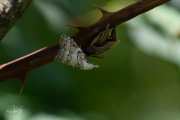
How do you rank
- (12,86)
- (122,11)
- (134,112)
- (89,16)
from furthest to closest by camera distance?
(134,112) → (89,16) → (12,86) → (122,11)

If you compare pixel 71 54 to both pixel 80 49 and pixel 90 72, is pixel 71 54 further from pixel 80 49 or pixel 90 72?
pixel 90 72

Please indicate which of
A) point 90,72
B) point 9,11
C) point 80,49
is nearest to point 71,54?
point 80,49

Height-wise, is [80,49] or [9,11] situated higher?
[9,11]

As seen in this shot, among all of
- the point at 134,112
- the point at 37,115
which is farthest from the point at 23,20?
the point at 134,112

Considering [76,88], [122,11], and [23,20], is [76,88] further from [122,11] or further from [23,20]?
[122,11]

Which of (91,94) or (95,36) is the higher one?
(95,36)

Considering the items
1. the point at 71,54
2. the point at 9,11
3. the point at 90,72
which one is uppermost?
the point at 9,11

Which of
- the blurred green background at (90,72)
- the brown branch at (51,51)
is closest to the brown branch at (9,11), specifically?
the brown branch at (51,51)

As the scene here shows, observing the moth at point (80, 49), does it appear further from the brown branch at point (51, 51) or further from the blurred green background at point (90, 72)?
the blurred green background at point (90, 72)
